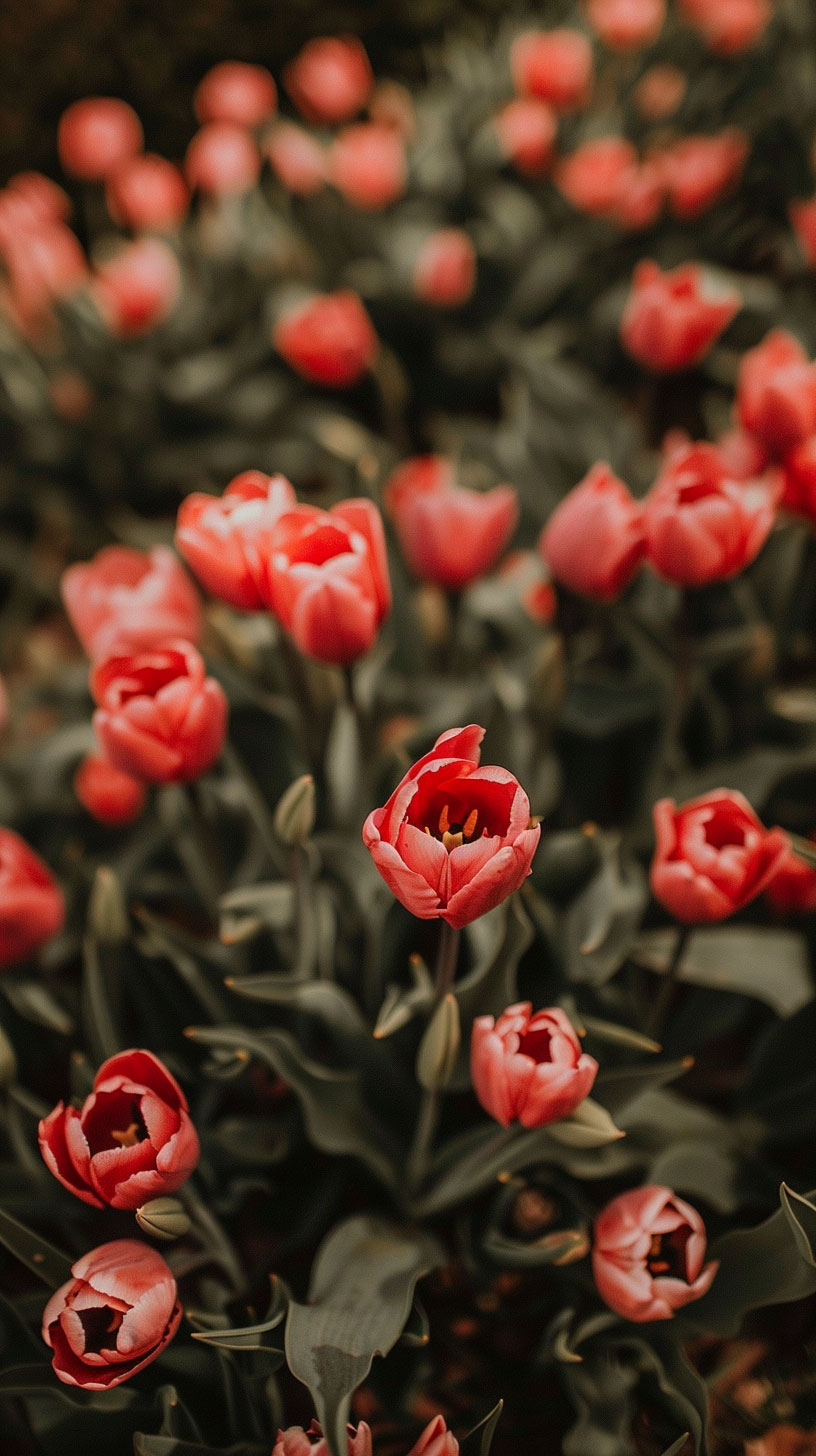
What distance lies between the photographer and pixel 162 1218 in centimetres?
82

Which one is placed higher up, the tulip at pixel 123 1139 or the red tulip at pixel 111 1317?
the tulip at pixel 123 1139

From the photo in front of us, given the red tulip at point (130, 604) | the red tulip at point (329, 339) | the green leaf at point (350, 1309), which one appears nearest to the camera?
the green leaf at point (350, 1309)

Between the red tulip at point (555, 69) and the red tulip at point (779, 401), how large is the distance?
144 cm

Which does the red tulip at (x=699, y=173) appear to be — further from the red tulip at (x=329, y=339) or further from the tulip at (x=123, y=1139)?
the tulip at (x=123, y=1139)

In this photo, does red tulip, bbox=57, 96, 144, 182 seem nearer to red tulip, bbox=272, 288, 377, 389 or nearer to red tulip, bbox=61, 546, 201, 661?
red tulip, bbox=272, 288, 377, 389

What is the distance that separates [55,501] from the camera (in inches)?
95.7

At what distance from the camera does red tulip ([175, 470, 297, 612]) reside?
0.98 m

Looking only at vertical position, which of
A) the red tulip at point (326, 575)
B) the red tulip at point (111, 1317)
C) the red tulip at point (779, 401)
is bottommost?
the red tulip at point (111, 1317)

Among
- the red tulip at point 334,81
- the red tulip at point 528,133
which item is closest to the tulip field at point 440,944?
the red tulip at point 528,133

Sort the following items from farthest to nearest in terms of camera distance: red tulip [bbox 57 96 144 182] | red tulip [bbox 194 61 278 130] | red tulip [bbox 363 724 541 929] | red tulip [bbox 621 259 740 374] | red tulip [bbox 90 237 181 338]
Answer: red tulip [bbox 194 61 278 130], red tulip [bbox 57 96 144 182], red tulip [bbox 90 237 181 338], red tulip [bbox 621 259 740 374], red tulip [bbox 363 724 541 929]

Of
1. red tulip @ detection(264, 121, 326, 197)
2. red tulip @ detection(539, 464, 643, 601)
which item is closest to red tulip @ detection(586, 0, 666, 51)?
red tulip @ detection(264, 121, 326, 197)

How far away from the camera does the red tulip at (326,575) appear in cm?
94

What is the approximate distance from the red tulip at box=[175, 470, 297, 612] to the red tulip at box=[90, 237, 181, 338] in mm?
1366

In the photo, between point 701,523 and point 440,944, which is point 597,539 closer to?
point 701,523
